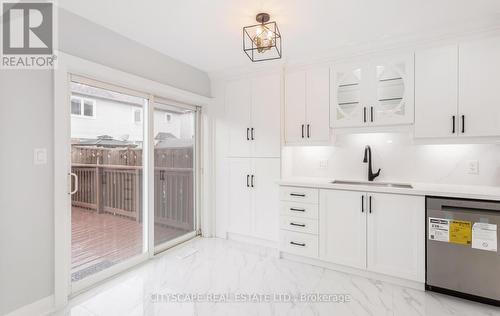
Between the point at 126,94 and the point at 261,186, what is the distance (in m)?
1.95

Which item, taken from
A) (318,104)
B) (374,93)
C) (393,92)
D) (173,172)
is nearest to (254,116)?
(318,104)

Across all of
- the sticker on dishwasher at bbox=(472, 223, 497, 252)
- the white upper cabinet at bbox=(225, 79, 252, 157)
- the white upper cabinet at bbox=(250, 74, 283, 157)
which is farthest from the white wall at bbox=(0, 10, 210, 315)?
the sticker on dishwasher at bbox=(472, 223, 497, 252)

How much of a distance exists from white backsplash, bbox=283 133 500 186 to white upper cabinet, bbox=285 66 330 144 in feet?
0.96

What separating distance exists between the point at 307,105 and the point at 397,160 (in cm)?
122

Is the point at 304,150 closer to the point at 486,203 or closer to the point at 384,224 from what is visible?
the point at 384,224

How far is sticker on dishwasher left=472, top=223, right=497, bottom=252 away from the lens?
208 cm

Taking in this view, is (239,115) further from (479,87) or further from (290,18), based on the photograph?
(479,87)

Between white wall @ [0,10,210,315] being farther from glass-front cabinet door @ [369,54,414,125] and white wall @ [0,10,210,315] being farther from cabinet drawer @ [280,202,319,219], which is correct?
glass-front cabinet door @ [369,54,414,125]

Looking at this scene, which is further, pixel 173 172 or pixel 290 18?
pixel 173 172

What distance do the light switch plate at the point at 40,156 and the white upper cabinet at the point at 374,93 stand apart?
281 cm

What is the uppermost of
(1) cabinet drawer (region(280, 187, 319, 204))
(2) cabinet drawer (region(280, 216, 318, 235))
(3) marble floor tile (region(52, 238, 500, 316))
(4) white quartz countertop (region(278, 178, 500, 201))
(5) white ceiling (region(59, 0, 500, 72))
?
(5) white ceiling (region(59, 0, 500, 72))

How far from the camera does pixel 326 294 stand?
7.53 ft

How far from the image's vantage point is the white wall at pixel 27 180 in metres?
1.80

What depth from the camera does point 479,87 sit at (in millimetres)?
2332
